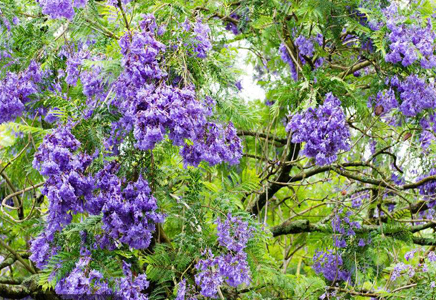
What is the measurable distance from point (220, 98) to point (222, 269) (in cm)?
97

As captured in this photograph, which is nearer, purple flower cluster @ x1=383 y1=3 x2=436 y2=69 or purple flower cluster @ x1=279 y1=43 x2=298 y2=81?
purple flower cluster @ x1=383 y1=3 x2=436 y2=69

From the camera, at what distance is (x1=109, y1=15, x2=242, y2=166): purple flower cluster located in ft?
9.87

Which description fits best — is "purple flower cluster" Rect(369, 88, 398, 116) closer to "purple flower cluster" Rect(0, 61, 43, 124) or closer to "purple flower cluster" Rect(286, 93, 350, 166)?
"purple flower cluster" Rect(286, 93, 350, 166)

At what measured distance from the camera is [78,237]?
12.9 ft

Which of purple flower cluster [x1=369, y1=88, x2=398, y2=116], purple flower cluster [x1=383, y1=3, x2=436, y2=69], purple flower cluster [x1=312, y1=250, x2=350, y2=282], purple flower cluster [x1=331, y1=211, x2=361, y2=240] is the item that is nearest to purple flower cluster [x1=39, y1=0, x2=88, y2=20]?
purple flower cluster [x1=383, y1=3, x2=436, y2=69]

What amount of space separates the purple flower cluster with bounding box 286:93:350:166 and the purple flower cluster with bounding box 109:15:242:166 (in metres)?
0.67

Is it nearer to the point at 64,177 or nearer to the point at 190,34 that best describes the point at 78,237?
the point at 64,177

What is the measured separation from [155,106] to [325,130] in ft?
4.17

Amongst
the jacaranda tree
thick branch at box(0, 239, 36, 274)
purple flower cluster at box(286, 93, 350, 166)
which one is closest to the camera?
the jacaranda tree

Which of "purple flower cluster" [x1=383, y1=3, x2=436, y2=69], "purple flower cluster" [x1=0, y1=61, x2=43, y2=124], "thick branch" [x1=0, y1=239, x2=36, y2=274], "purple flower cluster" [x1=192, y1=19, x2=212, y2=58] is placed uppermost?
"purple flower cluster" [x1=383, y1=3, x2=436, y2=69]

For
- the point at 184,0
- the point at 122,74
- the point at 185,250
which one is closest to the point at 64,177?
the point at 122,74

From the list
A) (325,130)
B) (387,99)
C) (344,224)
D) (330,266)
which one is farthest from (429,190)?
(325,130)

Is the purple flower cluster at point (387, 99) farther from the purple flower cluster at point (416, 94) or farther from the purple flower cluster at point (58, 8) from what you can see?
the purple flower cluster at point (58, 8)

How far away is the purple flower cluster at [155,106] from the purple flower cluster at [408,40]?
59.7 inches
